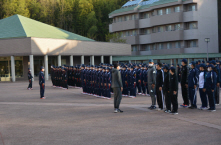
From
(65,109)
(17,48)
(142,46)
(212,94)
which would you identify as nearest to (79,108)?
(65,109)

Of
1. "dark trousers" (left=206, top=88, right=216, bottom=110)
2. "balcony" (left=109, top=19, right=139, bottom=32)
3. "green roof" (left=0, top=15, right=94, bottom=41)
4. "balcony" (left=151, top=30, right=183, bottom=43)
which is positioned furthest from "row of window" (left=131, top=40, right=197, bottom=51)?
"dark trousers" (left=206, top=88, right=216, bottom=110)

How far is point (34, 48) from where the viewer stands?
131 feet

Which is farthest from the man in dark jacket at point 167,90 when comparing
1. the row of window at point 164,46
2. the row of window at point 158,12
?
the row of window at point 158,12

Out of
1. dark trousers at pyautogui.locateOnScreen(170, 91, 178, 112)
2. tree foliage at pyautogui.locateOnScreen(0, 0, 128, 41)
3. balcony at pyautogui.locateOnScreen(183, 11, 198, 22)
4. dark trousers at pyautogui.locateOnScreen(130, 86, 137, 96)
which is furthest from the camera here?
tree foliage at pyautogui.locateOnScreen(0, 0, 128, 41)

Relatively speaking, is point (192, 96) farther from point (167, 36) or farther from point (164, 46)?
point (164, 46)

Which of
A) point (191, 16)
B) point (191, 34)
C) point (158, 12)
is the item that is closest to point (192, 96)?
point (191, 34)

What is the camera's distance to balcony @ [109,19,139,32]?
6327 centimetres

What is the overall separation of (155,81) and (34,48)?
29910 mm

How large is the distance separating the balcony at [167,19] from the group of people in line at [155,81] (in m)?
33.1

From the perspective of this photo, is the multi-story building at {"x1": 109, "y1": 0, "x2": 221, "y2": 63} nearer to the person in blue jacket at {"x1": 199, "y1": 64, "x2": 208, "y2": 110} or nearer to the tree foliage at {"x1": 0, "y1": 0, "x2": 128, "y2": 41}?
the tree foliage at {"x1": 0, "y1": 0, "x2": 128, "y2": 41}

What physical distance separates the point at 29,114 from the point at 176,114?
19.5 ft

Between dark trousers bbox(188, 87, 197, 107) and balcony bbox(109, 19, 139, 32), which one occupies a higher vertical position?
balcony bbox(109, 19, 139, 32)

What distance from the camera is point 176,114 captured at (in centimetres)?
1123

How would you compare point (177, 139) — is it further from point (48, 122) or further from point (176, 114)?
point (48, 122)
